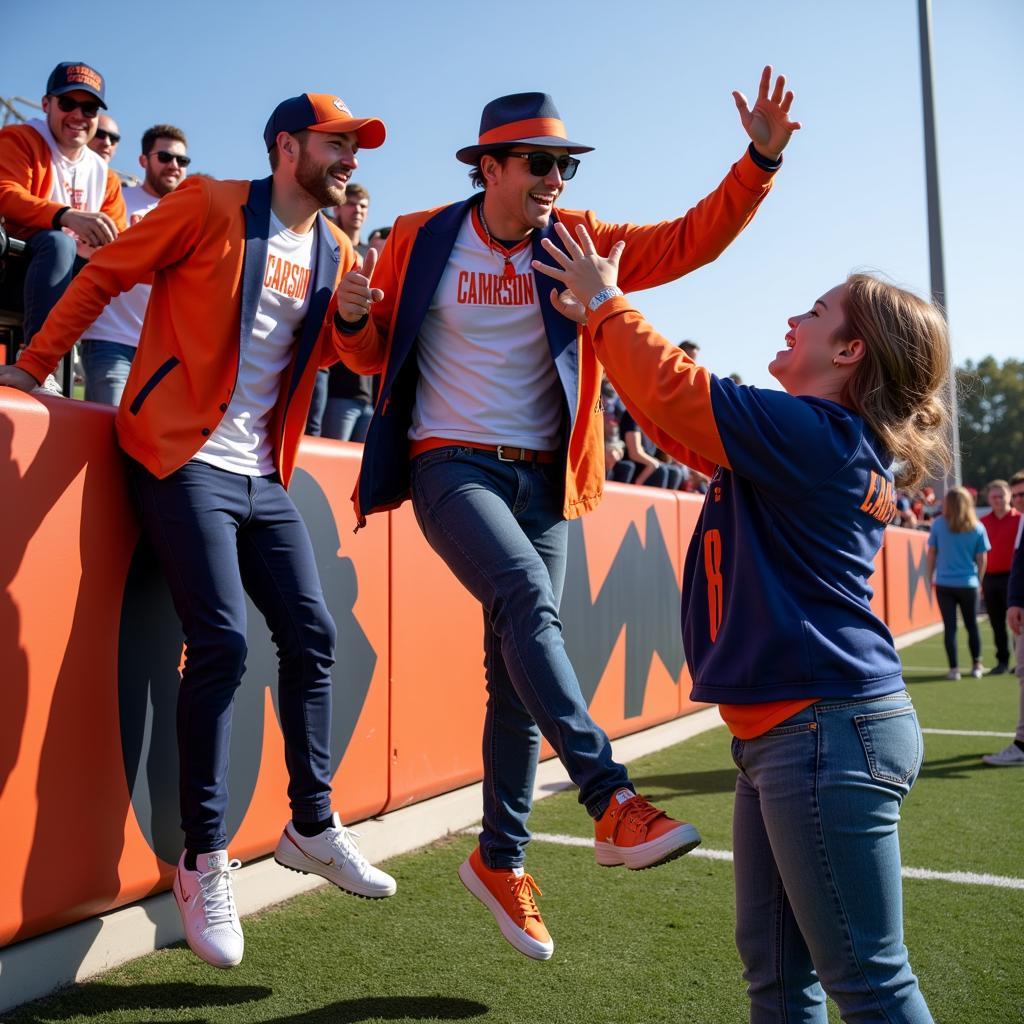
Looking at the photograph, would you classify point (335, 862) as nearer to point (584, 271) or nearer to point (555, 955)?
point (555, 955)

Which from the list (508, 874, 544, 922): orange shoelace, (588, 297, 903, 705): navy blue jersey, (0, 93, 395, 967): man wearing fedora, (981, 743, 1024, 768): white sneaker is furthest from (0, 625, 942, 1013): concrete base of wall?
(981, 743, 1024, 768): white sneaker

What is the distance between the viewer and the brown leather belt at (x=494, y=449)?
9.77ft

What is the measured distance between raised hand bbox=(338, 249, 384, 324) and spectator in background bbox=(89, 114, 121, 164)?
10.4 ft

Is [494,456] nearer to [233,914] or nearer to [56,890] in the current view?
[233,914]

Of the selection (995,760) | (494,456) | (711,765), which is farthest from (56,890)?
(995,760)

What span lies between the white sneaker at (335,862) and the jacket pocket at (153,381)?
52.2 inches

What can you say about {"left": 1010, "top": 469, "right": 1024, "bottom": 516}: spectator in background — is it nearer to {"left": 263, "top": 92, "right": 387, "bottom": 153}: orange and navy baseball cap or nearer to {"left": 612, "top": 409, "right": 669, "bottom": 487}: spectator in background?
{"left": 612, "top": 409, "right": 669, "bottom": 487}: spectator in background

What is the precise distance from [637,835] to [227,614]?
1.25 metres

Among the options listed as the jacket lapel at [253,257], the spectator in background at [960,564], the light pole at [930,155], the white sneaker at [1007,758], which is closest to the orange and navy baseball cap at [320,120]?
the jacket lapel at [253,257]

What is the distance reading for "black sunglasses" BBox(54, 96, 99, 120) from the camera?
4539 mm

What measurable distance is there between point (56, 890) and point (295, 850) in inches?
25.5

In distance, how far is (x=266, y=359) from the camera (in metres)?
3.22

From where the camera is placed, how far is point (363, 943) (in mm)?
3244

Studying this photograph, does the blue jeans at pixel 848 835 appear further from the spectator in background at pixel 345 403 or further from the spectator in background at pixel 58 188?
the spectator in background at pixel 345 403
